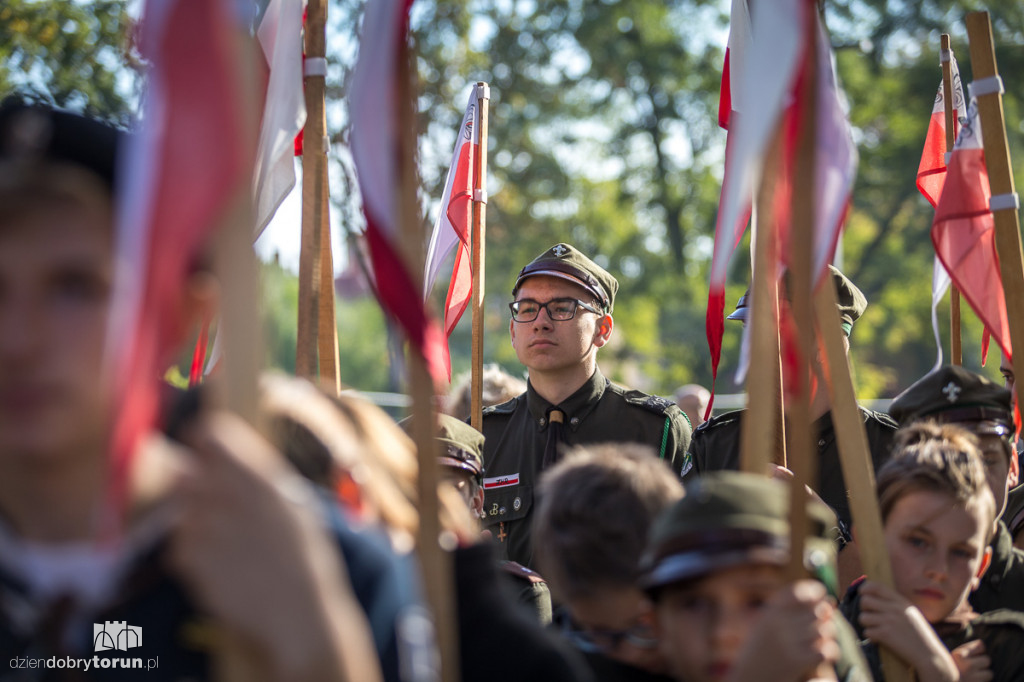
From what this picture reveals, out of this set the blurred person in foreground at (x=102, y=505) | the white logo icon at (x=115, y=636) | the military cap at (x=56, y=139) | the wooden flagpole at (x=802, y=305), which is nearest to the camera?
the blurred person in foreground at (x=102, y=505)

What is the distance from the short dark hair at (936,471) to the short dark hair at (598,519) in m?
0.88

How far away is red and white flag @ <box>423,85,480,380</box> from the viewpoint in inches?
223

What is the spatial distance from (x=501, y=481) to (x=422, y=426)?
10.6 ft

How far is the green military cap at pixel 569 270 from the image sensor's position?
197 inches

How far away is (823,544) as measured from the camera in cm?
221

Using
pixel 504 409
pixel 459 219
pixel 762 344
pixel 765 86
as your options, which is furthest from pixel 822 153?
pixel 459 219

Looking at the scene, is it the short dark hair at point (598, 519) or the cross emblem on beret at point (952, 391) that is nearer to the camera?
the short dark hair at point (598, 519)

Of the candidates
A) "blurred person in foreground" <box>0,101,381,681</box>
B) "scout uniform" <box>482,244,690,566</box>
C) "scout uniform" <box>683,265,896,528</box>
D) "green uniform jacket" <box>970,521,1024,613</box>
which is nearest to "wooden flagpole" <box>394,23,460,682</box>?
"blurred person in foreground" <box>0,101,381,681</box>

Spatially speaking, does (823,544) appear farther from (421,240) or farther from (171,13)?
(171,13)

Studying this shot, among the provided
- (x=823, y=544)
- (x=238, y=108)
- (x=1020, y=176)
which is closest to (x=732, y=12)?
(x=823, y=544)

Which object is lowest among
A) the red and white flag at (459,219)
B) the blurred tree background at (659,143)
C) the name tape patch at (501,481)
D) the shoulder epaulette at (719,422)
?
the name tape patch at (501,481)

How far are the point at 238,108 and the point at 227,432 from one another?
426mm

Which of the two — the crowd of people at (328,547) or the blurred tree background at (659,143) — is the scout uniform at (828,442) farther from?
the blurred tree background at (659,143)

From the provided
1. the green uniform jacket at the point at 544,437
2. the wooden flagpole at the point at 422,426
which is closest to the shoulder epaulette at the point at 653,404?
the green uniform jacket at the point at 544,437
